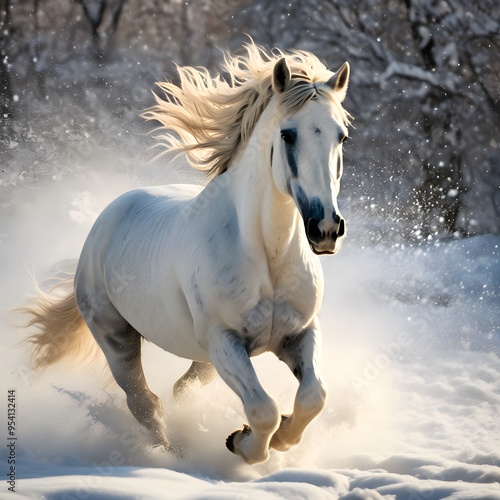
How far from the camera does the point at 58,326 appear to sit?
457 centimetres

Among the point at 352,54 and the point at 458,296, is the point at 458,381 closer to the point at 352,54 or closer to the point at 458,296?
the point at 458,296

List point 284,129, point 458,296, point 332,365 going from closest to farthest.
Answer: point 284,129 → point 332,365 → point 458,296

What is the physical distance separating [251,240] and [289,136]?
440 mm

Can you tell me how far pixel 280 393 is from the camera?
15.6 feet

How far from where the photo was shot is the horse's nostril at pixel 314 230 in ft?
9.04

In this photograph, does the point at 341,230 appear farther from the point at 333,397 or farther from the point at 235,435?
the point at 333,397

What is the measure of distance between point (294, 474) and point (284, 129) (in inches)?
51.6

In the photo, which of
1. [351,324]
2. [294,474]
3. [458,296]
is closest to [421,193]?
[458,296]

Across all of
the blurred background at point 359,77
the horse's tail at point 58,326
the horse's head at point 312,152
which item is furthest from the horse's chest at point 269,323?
the blurred background at point 359,77

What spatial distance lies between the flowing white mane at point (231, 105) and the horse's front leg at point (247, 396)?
28.6 inches

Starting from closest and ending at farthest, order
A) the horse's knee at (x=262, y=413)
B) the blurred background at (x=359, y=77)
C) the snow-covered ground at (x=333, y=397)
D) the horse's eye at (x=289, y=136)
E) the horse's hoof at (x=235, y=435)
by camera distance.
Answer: the horse's eye at (x=289, y=136) → the horse's knee at (x=262, y=413) → the horse's hoof at (x=235, y=435) → the snow-covered ground at (x=333, y=397) → the blurred background at (x=359, y=77)

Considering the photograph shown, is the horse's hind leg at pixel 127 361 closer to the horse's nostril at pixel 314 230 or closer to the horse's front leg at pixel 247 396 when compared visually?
the horse's front leg at pixel 247 396

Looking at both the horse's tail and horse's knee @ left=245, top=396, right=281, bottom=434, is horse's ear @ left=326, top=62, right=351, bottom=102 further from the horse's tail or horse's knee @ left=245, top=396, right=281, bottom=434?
the horse's tail

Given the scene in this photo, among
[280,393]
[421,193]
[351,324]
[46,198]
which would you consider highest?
[421,193]
